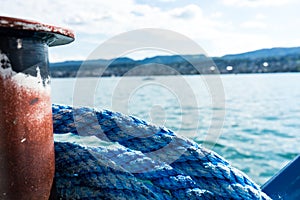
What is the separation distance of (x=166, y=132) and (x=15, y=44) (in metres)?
0.41

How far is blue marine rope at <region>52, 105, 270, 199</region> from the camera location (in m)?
0.82

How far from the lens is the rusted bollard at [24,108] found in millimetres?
645

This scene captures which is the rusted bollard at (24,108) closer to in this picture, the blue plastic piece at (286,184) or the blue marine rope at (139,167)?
the blue marine rope at (139,167)

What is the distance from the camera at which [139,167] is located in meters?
0.90

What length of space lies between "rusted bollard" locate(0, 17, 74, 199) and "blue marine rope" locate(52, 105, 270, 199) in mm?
135

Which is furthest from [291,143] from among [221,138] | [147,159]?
[147,159]

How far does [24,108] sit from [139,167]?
349 millimetres

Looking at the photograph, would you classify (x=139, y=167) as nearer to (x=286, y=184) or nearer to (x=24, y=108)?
(x=24, y=108)

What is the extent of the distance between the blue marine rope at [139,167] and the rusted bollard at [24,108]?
0.14 m

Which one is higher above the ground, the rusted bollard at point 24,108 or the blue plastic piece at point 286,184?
the rusted bollard at point 24,108

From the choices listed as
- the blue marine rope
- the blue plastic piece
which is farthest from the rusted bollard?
the blue plastic piece

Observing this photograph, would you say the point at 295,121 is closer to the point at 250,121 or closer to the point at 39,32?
the point at 250,121

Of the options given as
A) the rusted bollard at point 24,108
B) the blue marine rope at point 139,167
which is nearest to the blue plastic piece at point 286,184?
the blue marine rope at point 139,167

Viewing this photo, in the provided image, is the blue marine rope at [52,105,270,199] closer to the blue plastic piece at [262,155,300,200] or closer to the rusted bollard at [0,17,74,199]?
the rusted bollard at [0,17,74,199]
